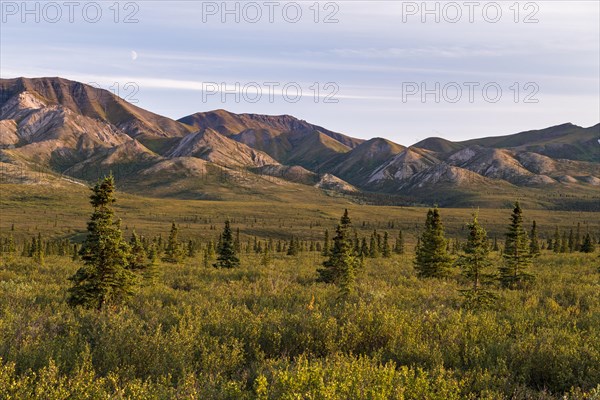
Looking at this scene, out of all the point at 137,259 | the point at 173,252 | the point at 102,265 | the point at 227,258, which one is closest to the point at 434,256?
the point at 227,258

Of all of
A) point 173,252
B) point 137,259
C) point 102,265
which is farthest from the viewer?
point 173,252

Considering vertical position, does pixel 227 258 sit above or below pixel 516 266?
below

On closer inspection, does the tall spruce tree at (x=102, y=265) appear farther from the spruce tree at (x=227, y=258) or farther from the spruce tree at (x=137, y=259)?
the spruce tree at (x=227, y=258)

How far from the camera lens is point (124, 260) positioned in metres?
13.9

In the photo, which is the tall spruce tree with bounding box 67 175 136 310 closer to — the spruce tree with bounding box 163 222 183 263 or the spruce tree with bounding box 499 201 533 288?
the spruce tree with bounding box 499 201 533 288

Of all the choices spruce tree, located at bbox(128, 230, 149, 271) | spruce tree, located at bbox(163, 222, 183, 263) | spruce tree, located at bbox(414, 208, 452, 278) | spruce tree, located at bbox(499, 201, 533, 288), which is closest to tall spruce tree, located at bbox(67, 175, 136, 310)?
spruce tree, located at bbox(128, 230, 149, 271)

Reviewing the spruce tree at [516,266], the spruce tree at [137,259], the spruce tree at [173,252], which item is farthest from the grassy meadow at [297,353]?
the spruce tree at [173,252]

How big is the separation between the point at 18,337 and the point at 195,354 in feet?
11.2

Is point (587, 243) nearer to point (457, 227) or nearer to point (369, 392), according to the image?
point (369, 392)

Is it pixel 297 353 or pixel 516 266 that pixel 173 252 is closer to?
pixel 516 266

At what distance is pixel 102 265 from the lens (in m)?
13.4

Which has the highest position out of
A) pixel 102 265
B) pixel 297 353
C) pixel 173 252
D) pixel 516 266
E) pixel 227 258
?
pixel 102 265

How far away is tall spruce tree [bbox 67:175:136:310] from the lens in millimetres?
12797

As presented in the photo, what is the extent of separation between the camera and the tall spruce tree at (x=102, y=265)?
12797 mm
